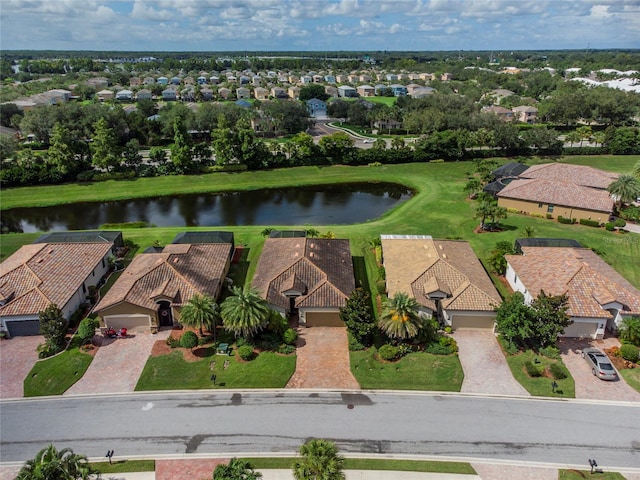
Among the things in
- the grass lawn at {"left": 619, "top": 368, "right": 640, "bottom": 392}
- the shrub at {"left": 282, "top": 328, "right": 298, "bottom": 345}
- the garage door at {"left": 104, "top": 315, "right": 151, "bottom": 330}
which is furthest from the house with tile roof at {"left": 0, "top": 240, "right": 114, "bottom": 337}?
the grass lawn at {"left": 619, "top": 368, "right": 640, "bottom": 392}

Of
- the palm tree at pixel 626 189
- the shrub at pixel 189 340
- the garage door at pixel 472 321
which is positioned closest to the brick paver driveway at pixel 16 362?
the shrub at pixel 189 340

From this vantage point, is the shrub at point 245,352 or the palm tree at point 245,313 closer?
the palm tree at point 245,313

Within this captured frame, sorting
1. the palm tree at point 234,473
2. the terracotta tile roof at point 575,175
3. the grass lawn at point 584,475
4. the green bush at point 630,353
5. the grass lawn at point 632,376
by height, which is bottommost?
the grass lawn at point 584,475

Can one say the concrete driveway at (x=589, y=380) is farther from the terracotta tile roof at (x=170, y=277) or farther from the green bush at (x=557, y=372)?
the terracotta tile roof at (x=170, y=277)

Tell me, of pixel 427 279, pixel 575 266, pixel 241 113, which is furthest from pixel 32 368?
pixel 241 113

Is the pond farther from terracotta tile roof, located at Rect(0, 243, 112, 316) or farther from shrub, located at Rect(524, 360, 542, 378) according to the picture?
shrub, located at Rect(524, 360, 542, 378)

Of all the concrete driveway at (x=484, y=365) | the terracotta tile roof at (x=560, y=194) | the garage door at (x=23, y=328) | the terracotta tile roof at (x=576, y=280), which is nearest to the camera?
the concrete driveway at (x=484, y=365)

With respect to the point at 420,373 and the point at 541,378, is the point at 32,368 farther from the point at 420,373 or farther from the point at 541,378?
the point at 541,378
